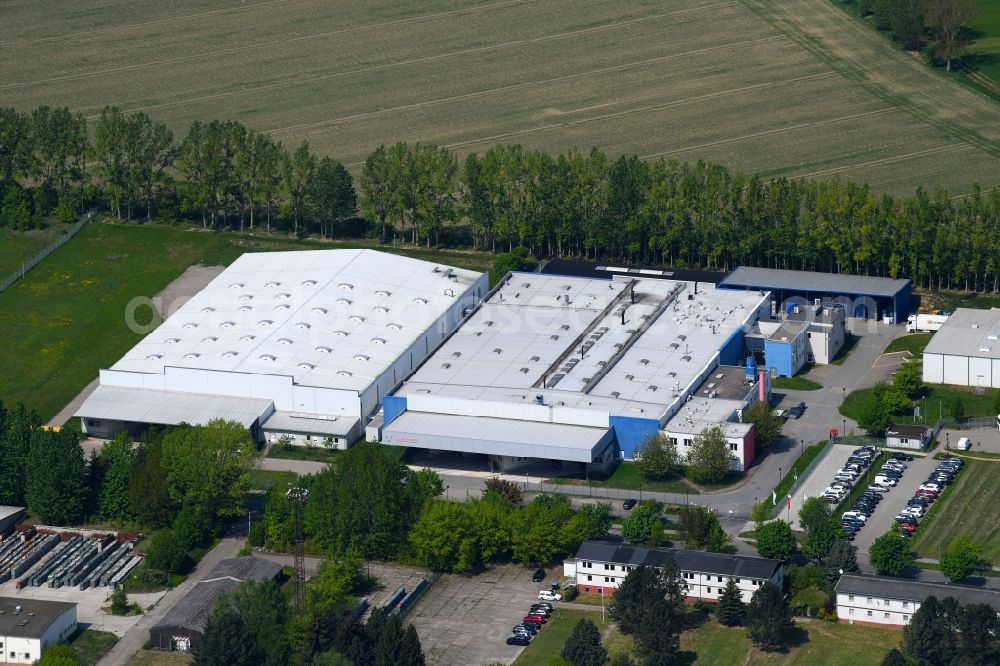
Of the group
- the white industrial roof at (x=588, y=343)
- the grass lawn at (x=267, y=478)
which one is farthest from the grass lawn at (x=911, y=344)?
the grass lawn at (x=267, y=478)

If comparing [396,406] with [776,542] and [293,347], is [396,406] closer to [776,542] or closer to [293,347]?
[293,347]

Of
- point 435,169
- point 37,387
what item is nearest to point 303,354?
point 37,387

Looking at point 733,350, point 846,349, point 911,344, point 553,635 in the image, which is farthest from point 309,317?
point 553,635

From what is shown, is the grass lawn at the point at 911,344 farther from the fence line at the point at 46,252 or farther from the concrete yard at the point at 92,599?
the fence line at the point at 46,252

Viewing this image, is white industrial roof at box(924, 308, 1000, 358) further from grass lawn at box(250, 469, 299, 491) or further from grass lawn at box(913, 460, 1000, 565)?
grass lawn at box(250, 469, 299, 491)

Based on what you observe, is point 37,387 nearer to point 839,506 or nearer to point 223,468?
point 223,468

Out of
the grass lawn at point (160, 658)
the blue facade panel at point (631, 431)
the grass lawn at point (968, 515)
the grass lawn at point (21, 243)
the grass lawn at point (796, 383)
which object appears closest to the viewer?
the grass lawn at point (160, 658)
